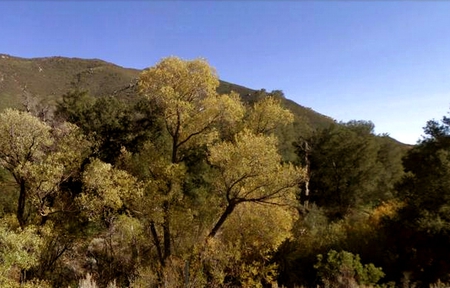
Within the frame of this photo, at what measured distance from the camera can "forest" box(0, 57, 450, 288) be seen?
36.4ft

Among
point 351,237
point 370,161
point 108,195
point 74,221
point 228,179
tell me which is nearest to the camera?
point 108,195

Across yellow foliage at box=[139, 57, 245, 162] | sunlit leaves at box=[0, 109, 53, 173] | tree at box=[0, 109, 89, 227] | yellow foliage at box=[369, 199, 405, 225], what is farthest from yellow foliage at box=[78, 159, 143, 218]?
yellow foliage at box=[369, 199, 405, 225]

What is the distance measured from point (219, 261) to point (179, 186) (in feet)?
10.5

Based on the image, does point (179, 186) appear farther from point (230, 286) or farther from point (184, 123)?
point (230, 286)

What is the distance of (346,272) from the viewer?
14000 mm

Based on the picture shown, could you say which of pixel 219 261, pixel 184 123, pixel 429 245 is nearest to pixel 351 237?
pixel 429 245

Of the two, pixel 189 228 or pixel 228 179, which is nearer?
pixel 228 179

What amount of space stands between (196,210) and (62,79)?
8269 cm

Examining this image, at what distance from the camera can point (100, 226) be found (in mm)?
21297

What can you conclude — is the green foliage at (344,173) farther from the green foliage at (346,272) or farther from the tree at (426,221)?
the green foliage at (346,272)

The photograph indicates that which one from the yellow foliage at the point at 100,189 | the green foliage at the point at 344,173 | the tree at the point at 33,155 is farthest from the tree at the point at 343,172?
the tree at the point at 33,155

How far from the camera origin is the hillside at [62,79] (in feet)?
226

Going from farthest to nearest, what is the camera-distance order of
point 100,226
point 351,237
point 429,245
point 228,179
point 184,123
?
point 100,226, point 351,237, point 429,245, point 184,123, point 228,179

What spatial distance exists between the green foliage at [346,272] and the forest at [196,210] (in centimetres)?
6
